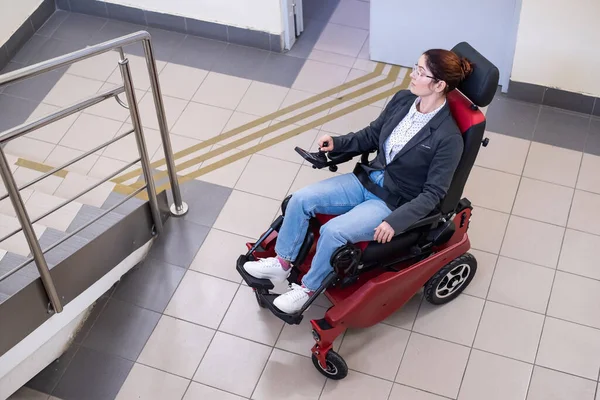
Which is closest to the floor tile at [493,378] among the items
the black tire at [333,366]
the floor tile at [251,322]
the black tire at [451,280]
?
the black tire at [451,280]

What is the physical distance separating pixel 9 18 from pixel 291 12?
1934 millimetres

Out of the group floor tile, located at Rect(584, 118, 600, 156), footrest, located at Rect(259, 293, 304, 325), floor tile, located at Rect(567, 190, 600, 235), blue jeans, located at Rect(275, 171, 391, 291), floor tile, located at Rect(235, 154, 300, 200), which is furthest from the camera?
floor tile, located at Rect(584, 118, 600, 156)

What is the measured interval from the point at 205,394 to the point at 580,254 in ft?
6.75

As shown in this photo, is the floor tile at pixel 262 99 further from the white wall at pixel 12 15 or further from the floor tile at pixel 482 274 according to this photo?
the white wall at pixel 12 15

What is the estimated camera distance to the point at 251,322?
3.90 metres

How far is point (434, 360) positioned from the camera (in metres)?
3.73

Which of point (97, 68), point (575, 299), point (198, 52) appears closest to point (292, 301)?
point (575, 299)

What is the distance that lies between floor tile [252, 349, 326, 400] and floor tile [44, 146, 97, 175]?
173cm

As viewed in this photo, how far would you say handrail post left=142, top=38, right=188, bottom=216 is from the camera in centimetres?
355

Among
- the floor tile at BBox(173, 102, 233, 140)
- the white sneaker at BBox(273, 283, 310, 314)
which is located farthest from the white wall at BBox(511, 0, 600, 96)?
the white sneaker at BBox(273, 283, 310, 314)

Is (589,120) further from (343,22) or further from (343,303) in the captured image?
(343,303)

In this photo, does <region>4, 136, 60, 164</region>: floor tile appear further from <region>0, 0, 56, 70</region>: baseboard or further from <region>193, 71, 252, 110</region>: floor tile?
<region>193, 71, 252, 110</region>: floor tile

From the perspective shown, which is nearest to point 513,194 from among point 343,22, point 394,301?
point 394,301

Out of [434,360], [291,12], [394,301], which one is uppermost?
[291,12]
